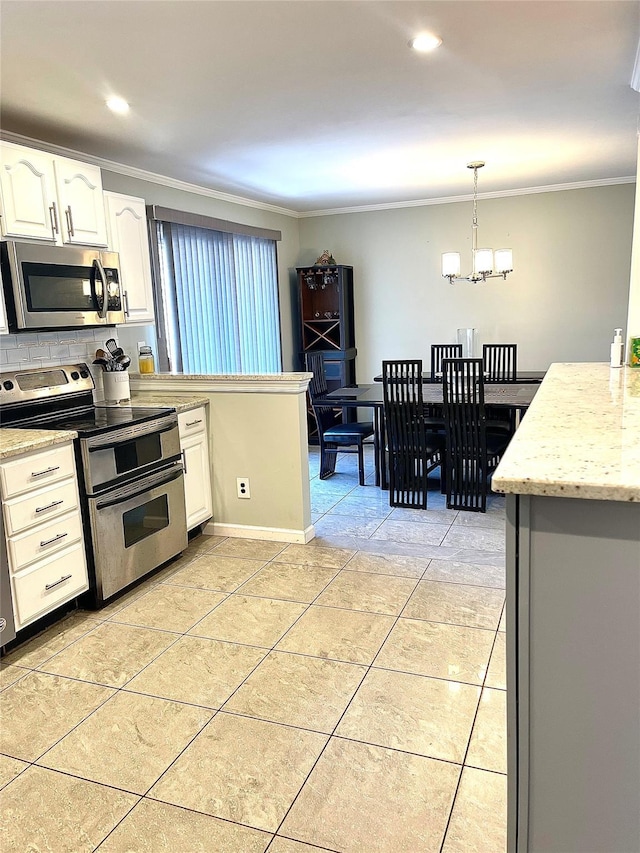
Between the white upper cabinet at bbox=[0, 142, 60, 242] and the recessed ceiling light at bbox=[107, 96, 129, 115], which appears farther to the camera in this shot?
the recessed ceiling light at bbox=[107, 96, 129, 115]

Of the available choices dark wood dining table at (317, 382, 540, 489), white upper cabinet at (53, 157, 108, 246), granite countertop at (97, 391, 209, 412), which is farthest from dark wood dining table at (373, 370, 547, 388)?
white upper cabinet at (53, 157, 108, 246)

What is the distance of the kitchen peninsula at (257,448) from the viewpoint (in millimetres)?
3830

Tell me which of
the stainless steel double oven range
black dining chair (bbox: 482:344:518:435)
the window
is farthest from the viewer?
black dining chair (bbox: 482:344:518:435)

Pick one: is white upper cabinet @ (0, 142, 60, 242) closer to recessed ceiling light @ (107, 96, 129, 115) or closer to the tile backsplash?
recessed ceiling light @ (107, 96, 129, 115)

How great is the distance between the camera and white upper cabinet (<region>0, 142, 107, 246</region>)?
2963 mm

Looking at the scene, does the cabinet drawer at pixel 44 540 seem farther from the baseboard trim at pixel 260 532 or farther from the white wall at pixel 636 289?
the white wall at pixel 636 289

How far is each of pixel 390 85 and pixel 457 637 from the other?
8.36ft

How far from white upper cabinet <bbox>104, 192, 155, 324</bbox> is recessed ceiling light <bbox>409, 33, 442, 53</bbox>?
192 centimetres

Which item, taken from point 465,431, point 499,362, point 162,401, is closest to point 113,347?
point 162,401

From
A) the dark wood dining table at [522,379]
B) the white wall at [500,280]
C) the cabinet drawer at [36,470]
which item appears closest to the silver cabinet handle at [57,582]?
the cabinet drawer at [36,470]

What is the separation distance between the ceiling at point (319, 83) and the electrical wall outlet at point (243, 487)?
2.05 meters

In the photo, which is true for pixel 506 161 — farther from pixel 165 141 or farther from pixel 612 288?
pixel 165 141

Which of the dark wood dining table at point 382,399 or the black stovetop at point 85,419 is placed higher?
the black stovetop at point 85,419

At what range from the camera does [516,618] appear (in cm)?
131
